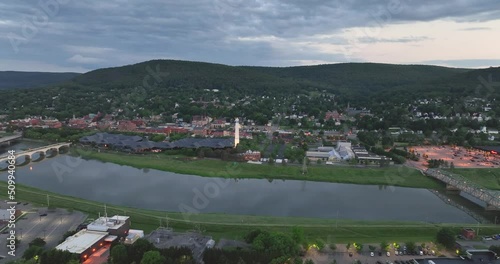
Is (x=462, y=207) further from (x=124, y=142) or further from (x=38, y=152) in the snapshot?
(x=38, y=152)

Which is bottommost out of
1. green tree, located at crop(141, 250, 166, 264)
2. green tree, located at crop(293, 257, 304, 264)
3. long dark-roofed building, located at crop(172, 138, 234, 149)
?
green tree, located at crop(293, 257, 304, 264)

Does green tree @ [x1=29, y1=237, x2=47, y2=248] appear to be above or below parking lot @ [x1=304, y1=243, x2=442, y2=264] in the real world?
above

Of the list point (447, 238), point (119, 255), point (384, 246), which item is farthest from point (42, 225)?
point (447, 238)

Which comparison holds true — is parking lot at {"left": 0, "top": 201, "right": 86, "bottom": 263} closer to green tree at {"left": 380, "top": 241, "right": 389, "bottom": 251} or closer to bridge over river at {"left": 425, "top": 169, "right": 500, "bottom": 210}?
green tree at {"left": 380, "top": 241, "right": 389, "bottom": 251}

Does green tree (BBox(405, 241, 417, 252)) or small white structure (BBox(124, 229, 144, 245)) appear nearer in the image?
green tree (BBox(405, 241, 417, 252))

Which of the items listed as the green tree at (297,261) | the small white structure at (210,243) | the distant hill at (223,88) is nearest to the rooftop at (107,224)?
the small white structure at (210,243)

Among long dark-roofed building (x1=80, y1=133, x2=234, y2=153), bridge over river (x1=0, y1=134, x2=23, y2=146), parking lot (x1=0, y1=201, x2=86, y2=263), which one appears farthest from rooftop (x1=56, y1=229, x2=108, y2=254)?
bridge over river (x1=0, y1=134, x2=23, y2=146)

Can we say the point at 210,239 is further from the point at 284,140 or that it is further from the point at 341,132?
the point at 341,132
